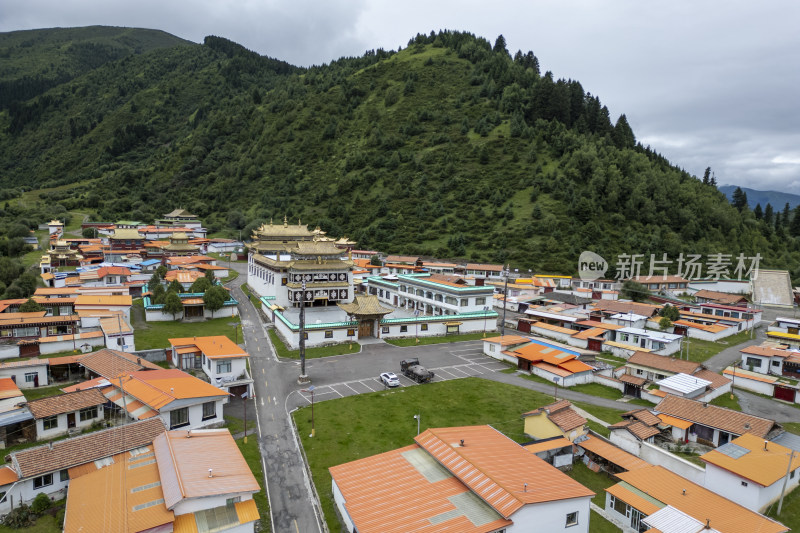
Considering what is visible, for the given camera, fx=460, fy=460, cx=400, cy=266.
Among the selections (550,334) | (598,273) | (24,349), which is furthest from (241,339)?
(598,273)

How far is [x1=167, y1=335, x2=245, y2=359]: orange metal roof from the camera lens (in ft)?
116

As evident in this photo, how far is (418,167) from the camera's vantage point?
4926 inches

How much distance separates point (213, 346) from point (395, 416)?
16370mm

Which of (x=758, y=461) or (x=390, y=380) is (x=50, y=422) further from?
(x=758, y=461)

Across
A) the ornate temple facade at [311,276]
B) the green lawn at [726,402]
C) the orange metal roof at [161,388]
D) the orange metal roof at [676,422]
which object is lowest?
the green lawn at [726,402]

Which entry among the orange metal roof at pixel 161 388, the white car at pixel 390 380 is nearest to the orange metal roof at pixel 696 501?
the white car at pixel 390 380

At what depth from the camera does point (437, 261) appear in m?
92.6

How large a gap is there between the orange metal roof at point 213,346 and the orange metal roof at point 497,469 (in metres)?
18.3

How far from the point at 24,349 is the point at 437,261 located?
67209mm

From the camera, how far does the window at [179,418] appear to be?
2766cm

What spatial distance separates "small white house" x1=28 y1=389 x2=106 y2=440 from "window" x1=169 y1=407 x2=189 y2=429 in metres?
5.02

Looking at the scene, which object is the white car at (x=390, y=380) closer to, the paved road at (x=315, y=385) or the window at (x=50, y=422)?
the paved road at (x=315, y=385)

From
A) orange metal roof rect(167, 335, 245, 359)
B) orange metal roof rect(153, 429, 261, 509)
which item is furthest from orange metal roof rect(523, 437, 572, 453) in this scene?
orange metal roof rect(167, 335, 245, 359)

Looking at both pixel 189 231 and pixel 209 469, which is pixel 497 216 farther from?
pixel 209 469
